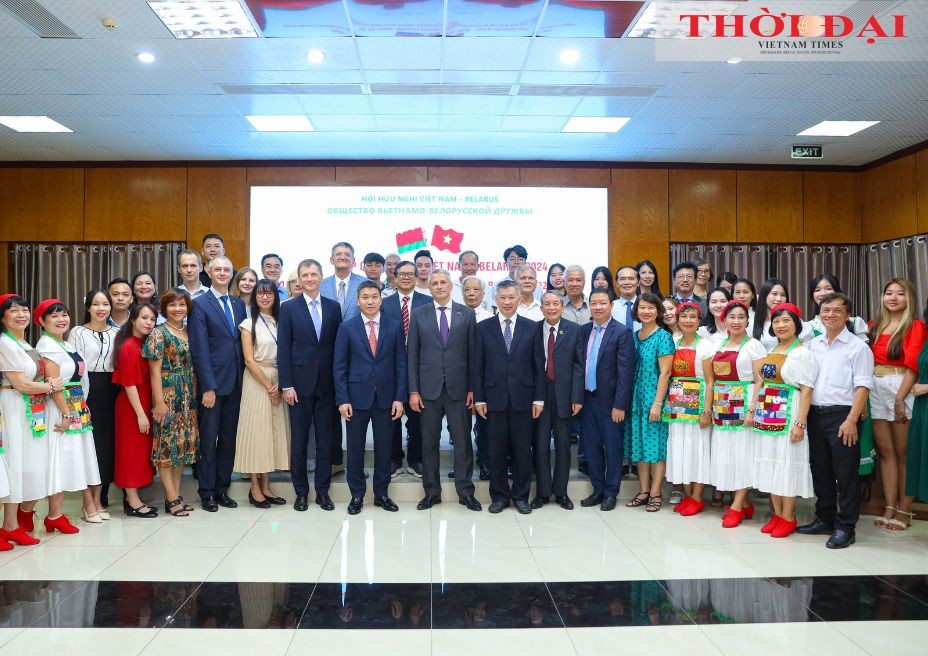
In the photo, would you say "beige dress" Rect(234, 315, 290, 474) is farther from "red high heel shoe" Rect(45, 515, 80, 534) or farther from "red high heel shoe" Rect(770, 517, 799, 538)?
"red high heel shoe" Rect(770, 517, 799, 538)

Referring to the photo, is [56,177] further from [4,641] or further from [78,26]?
[4,641]

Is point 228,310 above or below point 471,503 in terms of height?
above

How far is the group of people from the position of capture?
426cm

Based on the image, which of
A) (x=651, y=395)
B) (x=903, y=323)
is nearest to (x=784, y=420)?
(x=651, y=395)

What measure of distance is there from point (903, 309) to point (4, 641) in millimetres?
5439

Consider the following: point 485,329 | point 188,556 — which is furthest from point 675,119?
point 188,556

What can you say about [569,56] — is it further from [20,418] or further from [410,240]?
[20,418]

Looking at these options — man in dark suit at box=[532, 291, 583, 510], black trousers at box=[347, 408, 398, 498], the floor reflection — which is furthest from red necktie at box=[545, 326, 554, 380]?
the floor reflection

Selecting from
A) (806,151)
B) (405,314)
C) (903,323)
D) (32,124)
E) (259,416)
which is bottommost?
(259,416)

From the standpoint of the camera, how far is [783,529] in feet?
13.9

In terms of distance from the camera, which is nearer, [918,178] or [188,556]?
[188,556]

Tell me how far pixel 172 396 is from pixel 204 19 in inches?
107

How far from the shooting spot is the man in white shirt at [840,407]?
405 centimetres

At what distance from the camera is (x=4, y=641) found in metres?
2.72
